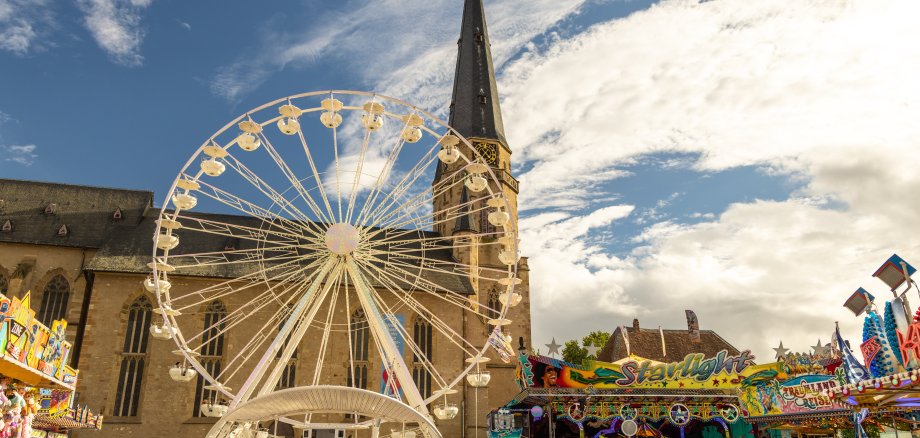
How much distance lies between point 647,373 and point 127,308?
24.2 m

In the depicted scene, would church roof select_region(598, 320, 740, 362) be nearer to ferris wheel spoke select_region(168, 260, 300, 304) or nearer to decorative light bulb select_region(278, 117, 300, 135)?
ferris wheel spoke select_region(168, 260, 300, 304)

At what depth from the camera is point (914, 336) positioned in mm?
12781

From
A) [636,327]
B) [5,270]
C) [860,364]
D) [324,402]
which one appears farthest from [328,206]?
[636,327]

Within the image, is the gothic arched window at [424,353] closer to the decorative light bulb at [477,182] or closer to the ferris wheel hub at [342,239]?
the decorative light bulb at [477,182]

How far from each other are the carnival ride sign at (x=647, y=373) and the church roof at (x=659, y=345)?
14.4 m

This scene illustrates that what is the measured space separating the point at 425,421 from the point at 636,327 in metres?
33.3

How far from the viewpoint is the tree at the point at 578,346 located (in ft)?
147

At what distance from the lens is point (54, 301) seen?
Answer: 33.2 meters

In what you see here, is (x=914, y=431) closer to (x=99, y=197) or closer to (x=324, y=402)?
(x=324, y=402)

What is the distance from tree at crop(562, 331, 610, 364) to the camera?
1759 inches

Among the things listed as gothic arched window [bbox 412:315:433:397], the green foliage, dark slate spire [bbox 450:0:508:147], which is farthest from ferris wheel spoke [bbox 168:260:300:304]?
the green foliage

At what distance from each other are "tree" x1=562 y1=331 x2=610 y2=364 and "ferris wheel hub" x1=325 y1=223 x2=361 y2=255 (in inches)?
1146

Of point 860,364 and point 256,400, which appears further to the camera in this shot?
point 860,364

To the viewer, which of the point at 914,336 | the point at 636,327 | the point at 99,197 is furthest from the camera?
the point at 636,327
